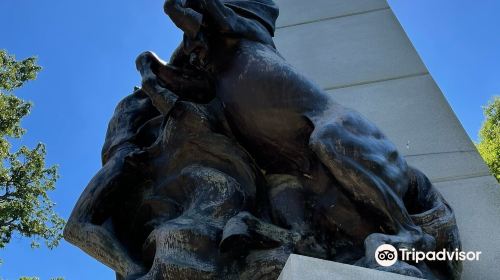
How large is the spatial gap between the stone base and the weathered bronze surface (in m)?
0.23

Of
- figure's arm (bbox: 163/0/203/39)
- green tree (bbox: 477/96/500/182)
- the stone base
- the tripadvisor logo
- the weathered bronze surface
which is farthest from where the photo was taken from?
green tree (bbox: 477/96/500/182)

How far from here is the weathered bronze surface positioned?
2.98 meters

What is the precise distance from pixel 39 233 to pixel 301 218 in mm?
13249

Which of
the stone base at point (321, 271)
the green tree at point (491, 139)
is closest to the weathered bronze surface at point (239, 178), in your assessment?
the stone base at point (321, 271)

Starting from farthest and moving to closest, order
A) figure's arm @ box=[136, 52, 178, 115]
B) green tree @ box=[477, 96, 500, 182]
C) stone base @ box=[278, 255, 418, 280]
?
green tree @ box=[477, 96, 500, 182]
figure's arm @ box=[136, 52, 178, 115]
stone base @ box=[278, 255, 418, 280]

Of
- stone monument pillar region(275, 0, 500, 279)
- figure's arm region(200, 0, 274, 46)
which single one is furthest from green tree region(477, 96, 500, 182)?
figure's arm region(200, 0, 274, 46)

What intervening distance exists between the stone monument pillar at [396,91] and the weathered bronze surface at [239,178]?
57 centimetres

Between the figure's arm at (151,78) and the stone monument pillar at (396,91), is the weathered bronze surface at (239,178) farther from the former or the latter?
the stone monument pillar at (396,91)

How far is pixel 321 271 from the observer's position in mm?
2355

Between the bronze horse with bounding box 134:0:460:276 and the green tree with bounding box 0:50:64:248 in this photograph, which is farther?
the green tree with bounding box 0:50:64:248

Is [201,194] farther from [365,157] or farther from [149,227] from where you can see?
[365,157]

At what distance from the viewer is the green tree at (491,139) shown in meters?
12.1

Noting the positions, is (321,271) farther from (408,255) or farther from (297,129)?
(297,129)

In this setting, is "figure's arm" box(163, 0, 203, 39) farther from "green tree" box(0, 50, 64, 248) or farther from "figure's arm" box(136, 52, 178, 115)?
"green tree" box(0, 50, 64, 248)
